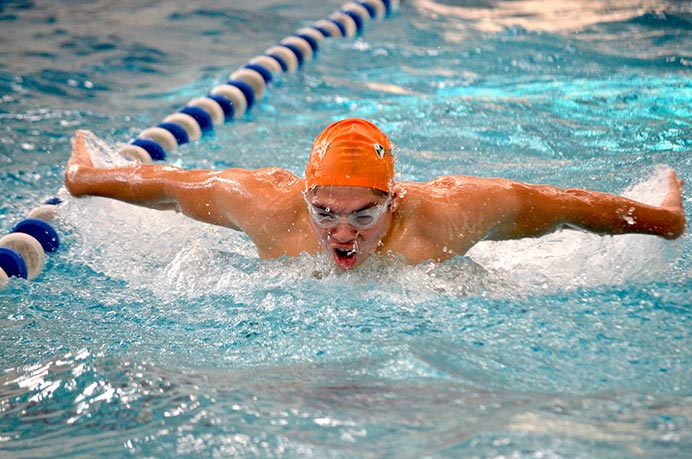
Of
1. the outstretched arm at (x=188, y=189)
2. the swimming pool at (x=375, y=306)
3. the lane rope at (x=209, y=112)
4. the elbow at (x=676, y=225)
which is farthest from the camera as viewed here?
the lane rope at (x=209, y=112)

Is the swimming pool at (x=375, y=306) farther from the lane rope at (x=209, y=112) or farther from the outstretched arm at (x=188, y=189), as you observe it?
the outstretched arm at (x=188, y=189)

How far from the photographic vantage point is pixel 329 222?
3.01 m

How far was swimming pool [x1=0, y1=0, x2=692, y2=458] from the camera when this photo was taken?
2320 millimetres

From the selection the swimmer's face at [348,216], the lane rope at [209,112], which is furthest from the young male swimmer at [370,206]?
the lane rope at [209,112]

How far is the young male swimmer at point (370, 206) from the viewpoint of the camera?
3.01 meters

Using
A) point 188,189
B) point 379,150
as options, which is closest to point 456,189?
point 379,150

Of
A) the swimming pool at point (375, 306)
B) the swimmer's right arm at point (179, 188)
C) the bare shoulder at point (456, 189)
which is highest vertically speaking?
the bare shoulder at point (456, 189)

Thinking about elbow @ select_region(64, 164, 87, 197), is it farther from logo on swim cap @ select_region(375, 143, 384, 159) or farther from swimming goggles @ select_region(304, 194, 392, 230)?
logo on swim cap @ select_region(375, 143, 384, 159)

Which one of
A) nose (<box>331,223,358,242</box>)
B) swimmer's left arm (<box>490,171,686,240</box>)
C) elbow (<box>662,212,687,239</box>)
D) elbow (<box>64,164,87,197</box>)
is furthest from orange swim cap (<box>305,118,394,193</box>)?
elbow (<box>64,164,87,197</box>)

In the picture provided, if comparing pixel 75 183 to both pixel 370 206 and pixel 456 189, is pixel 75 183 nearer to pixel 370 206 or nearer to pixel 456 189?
pixel 370 206

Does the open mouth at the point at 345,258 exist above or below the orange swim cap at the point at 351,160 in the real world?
below

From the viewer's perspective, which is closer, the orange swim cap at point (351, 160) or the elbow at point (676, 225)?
the orange swim cap at point (351, 160)

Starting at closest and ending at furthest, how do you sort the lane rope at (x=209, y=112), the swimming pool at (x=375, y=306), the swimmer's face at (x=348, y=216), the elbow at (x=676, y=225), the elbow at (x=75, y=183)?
1. the swimming pool at (x=375, y=306)
2. the swimmer's face at (x=348, y=216)
3. the elbow at (x=676, y=225)
4. the elbow at (x=75, y=183)
5. the lane rope at (x=209, y=112)

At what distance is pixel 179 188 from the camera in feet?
11.3
